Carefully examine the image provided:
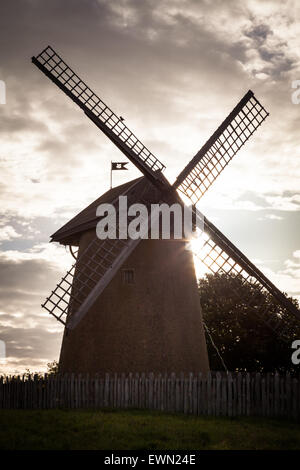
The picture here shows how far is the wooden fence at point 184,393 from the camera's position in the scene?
1593 centimetres

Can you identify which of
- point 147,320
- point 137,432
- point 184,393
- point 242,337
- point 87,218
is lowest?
point 137,432

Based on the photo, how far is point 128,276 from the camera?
17.7 meters

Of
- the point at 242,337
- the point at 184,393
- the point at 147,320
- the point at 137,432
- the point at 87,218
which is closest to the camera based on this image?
the point at 137,432

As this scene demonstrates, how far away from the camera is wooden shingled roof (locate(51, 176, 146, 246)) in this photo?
1877 centimetres

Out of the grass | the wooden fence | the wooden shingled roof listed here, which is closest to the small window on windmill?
the wooden shingled roof

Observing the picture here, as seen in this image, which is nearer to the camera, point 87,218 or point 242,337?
point 87,218

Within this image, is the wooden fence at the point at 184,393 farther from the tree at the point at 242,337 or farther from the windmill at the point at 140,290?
the tree at the point at 242,337

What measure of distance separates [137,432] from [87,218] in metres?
9.26

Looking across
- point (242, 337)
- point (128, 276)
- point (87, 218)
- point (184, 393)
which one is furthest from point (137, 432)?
point (242, 337)

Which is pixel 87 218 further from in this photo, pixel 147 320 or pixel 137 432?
pixel 137 432

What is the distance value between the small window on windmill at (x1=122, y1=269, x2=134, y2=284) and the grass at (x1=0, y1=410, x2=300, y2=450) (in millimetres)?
4241

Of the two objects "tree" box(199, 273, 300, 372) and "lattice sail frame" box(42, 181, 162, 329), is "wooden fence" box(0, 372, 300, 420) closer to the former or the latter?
"lattice sail frame" box(42, 181, 162, 329)

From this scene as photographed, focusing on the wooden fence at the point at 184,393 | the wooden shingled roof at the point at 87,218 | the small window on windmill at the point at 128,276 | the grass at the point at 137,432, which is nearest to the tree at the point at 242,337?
the wooden shingled roof at the point at 87,218
